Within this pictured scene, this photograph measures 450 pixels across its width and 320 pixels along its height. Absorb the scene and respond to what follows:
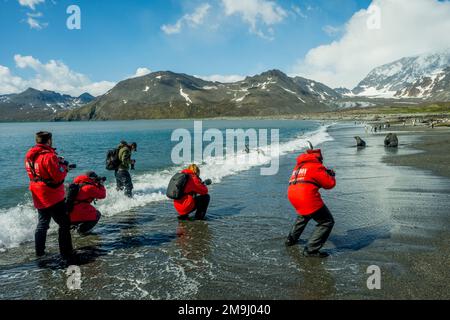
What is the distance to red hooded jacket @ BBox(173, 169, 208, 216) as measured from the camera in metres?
10.6

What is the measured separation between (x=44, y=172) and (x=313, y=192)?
17.8ft

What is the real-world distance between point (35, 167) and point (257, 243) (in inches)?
200

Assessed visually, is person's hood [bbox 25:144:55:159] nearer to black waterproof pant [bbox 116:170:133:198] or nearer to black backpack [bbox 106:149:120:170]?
black backpack [bbox 106:149:120:170]

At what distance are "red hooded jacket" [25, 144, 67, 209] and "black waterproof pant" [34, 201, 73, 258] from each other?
0.17m

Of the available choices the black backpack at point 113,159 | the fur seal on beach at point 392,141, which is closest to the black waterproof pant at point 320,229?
the black backpack at point 113,159

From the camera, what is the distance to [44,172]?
7328 mm

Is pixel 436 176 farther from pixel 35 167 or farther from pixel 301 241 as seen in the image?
pixel 35 167

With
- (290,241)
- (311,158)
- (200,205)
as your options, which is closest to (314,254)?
(290,241)

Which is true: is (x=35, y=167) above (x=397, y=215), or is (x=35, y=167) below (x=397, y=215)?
above

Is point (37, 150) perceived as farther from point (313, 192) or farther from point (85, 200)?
point (313, 192)

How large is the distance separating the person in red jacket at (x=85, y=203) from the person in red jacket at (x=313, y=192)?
498cm

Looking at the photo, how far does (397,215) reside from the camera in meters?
10.6
